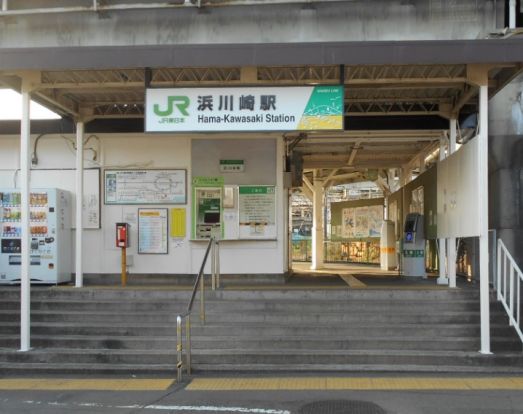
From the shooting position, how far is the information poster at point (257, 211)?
10625 millimetres

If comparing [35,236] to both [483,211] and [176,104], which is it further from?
[483,211]

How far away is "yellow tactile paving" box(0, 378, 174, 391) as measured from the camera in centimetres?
679

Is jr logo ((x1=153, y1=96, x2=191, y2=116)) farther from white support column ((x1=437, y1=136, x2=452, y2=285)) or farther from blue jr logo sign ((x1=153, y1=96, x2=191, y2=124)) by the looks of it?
white support column ((x1=437, y1=136, x2=452, y2=285))

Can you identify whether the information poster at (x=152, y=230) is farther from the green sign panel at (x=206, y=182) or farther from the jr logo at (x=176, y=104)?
the jr logo at (x=176, y=104)

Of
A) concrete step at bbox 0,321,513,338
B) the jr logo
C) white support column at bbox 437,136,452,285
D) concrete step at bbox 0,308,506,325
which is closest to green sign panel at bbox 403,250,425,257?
white support column at bbox 437,136,452,285

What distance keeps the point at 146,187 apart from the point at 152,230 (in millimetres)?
791

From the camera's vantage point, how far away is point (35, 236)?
402 inches

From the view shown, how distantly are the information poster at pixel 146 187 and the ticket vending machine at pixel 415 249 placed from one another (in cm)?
474

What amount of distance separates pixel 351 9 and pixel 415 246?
4876 mm

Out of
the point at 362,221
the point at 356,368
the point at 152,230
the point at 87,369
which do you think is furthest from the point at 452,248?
the point at 362,221

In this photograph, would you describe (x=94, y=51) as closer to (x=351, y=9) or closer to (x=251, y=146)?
(x=251, y=146)

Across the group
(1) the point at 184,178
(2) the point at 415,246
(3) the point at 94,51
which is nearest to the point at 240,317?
(1) the point at 184,178

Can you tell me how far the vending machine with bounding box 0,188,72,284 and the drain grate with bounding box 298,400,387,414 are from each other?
5893 mm

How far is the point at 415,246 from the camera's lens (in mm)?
11992
